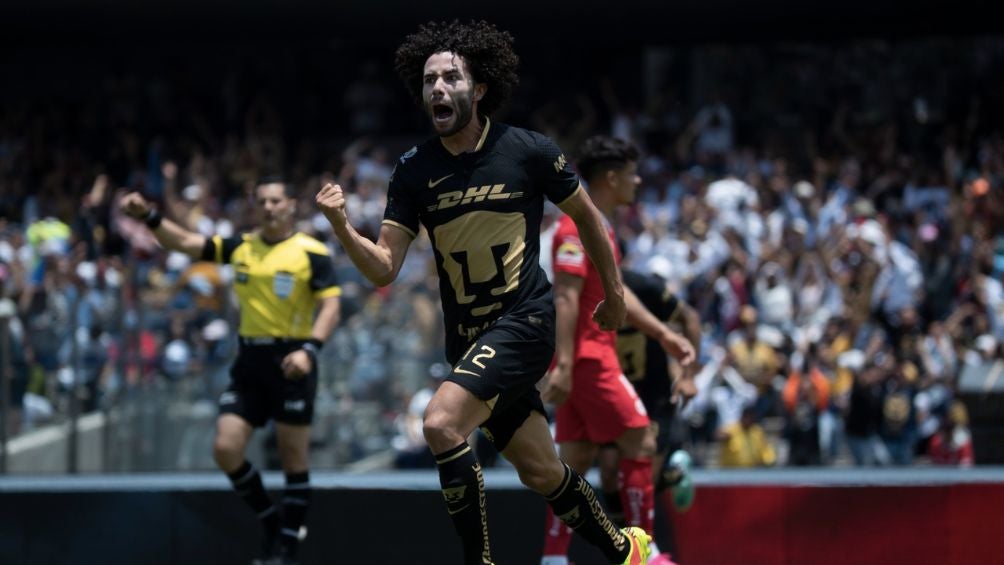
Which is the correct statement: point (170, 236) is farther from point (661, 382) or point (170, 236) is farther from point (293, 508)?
point (661, 382)

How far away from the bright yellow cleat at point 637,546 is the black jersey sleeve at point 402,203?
1644 mm

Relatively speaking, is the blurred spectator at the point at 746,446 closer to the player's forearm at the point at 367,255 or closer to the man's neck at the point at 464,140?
the man's neck at the point at 464,140

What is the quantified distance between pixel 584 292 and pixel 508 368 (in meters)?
1.64

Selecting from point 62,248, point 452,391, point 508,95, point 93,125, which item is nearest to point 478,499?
point 452,391

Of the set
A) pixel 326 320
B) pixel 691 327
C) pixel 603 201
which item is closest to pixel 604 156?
pixel 603 201

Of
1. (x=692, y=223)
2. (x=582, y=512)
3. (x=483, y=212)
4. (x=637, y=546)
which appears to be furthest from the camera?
(x=692, y=223)

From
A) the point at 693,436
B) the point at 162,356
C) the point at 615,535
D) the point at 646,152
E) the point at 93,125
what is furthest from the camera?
the point at 93,125

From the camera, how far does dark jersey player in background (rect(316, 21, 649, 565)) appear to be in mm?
6004

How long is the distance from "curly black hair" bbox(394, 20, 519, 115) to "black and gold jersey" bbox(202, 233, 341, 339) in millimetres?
2526

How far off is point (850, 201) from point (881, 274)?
6.12ft

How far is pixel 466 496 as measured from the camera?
5.97 m

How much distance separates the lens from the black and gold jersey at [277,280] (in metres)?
8.62

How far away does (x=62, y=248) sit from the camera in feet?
53.2

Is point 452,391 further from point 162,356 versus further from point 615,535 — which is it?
point 162,356
